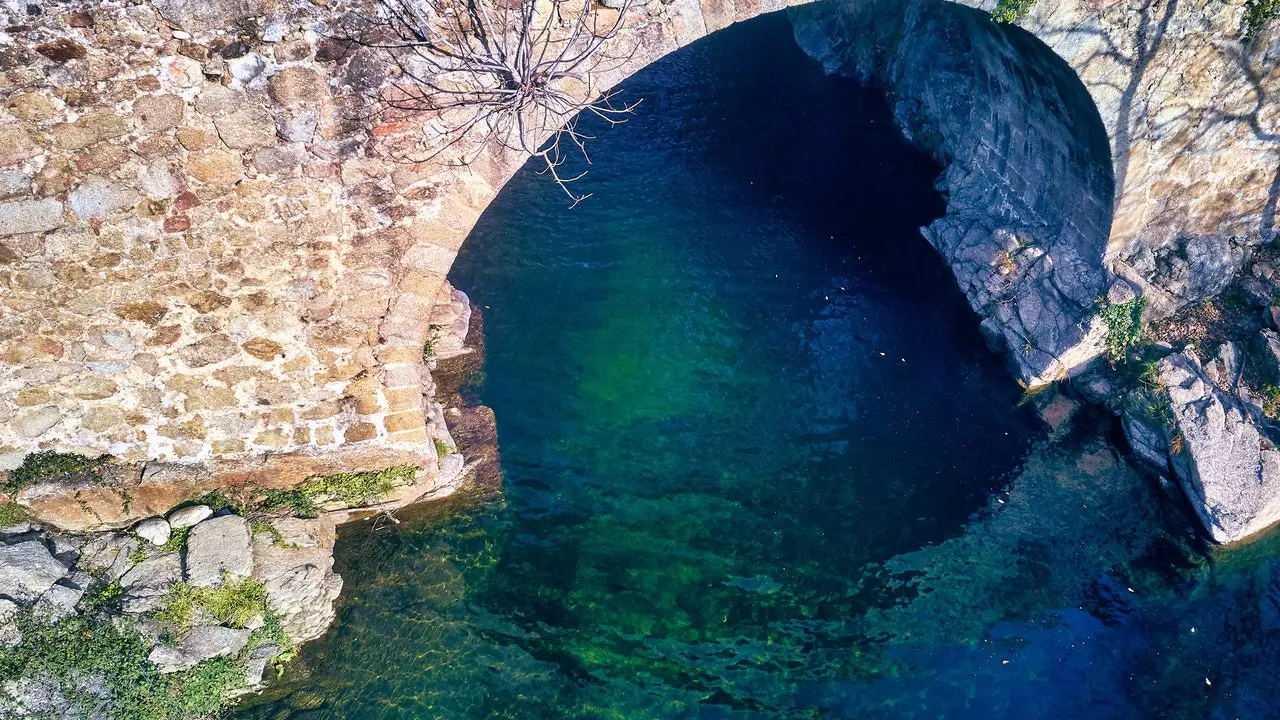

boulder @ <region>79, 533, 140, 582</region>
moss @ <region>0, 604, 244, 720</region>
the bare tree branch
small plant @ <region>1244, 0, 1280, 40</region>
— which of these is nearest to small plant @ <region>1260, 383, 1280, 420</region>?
small plant @ <region>1244, 0, 1280, 40</region>

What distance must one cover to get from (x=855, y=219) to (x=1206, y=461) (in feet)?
15.0

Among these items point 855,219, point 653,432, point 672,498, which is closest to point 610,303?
point 653,432

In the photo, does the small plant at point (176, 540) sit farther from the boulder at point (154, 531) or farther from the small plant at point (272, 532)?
the small plant at point (272, 532)

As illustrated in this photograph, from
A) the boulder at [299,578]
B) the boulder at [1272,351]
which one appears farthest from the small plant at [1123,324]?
the boulder at [299,578]

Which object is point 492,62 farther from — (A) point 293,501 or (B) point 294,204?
(A) point 293,501

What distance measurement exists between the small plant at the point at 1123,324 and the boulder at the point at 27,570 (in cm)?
875

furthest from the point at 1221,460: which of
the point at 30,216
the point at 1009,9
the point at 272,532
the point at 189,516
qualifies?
the point at 30,216

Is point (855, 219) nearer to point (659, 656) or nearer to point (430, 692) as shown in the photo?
point (659, 656)

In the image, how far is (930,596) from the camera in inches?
255

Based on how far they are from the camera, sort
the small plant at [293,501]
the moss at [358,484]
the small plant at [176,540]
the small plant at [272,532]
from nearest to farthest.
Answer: the small plant at [176,540]
the small plant at [272,532]
the small plant at [293,501]
the moss at [358,484]

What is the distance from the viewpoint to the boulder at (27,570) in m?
5.35

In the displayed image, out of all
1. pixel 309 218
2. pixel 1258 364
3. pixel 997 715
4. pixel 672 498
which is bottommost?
pixel 997 715

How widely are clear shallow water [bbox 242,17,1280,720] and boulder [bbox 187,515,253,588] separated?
76 cm

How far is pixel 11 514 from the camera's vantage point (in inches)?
228
